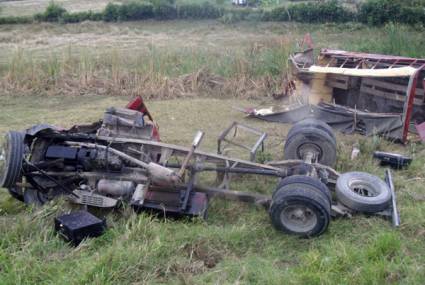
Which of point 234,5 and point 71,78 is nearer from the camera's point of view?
point 71,78

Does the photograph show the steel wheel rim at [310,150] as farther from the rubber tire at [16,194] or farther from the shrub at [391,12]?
the shrub at [391,12]

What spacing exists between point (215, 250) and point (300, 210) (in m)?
0.89

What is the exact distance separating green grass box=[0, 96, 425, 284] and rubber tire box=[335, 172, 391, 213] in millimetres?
121

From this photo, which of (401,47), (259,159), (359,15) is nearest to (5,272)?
(259,159)

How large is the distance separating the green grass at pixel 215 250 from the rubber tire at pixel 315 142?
689 millimetres

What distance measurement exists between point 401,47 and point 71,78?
24.3ft

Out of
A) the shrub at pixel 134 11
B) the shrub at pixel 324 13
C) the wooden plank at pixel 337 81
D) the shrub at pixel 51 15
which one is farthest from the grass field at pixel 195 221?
the shrub at pixel 51 15

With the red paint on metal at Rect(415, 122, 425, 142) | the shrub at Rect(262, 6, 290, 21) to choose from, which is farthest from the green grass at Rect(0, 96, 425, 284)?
the shrub at Rect(262, 6, 290, 21)

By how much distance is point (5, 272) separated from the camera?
4180 mm

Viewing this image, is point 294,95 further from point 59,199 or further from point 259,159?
point 59,199

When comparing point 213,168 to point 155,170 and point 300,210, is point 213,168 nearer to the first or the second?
point 155,170

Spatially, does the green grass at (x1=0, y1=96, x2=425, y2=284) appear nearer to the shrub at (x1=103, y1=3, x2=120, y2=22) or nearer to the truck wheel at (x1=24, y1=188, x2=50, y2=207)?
the truck wheel at (x1=24, y1=188, x2=50, y2=207)

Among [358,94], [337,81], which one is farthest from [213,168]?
[358,94]

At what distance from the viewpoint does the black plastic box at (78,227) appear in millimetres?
4621
